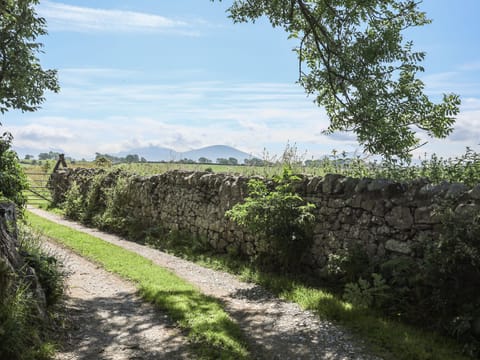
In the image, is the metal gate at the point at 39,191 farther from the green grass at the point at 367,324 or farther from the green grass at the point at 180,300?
the green grass at the point at 367,324

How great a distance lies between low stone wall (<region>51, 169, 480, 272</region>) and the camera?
6.30 metres

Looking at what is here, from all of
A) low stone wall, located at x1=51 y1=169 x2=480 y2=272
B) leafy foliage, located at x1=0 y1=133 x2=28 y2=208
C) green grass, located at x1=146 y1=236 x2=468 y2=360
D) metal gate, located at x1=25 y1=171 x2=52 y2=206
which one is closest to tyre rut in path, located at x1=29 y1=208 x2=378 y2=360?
green grass, located at x1=146 y1=236 x2=468 y2=360

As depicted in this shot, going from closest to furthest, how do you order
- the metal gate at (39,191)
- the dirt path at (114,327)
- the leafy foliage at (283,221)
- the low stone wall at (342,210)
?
the dirt path at (114,327)
the low stone wall at (342,210)
the leafy foliage at (283,221)
the metal gate at (39,191)

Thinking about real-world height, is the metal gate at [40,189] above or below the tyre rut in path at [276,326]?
above

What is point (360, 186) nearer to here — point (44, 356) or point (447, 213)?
point (447, 213)

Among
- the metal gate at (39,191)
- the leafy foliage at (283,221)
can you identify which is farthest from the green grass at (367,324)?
the metal gate at (39,191)

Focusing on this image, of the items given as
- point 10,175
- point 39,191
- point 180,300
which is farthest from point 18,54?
point 39,191

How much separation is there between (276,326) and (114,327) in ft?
7.16

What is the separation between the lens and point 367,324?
5.51 m

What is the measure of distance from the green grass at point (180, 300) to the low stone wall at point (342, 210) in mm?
2037

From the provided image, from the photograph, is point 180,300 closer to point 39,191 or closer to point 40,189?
point 39,191

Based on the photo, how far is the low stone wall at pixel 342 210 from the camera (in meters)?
6.30

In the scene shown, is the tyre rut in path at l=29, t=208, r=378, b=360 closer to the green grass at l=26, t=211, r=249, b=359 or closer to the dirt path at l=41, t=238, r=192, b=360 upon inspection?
the green grass at l=26, t=211, r=249, b=359

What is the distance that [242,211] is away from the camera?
8.32m
